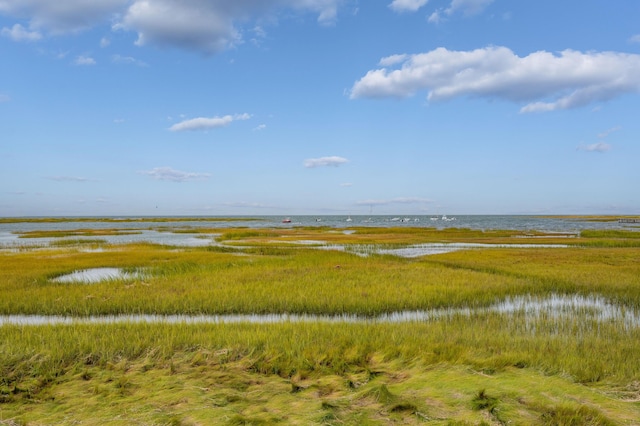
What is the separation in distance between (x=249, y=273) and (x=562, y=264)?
63.0ft

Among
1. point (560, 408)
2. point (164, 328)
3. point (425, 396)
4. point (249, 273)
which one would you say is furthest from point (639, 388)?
point (249, 273)

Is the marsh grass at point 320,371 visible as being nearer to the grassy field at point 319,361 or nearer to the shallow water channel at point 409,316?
the grassy field at point 319,361

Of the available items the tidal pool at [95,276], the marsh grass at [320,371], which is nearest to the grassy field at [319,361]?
the marsh grass at [320,371]

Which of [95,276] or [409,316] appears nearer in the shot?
[409,316]

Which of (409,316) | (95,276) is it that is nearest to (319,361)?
(409,316)

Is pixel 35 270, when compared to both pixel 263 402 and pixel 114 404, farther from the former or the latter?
pixel 263 402

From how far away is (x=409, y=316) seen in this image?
13.2 metres

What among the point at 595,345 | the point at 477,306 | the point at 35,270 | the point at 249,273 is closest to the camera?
the point at 595,345

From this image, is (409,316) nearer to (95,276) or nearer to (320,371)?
(320,371)

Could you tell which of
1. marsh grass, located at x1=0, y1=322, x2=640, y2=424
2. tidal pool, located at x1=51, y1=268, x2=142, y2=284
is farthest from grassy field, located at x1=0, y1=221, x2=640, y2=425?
tidal pool, located at x1=51, y1=268, x2=142, y2=284

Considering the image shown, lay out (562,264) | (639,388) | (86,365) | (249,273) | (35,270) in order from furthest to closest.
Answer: (562,264) → (35,270) → (249,273) → (86,365) → (639,388)

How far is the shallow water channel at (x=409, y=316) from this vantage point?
12.4 m

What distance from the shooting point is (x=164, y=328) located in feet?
34.6

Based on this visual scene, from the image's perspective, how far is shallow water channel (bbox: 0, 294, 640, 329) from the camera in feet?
40.8
